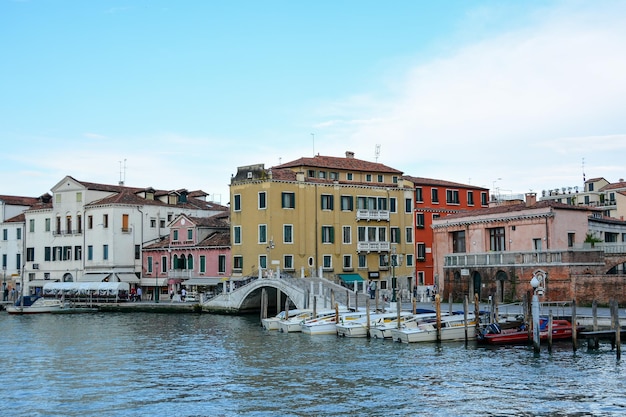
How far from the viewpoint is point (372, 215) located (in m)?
57.5

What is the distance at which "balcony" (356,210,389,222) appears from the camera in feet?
186

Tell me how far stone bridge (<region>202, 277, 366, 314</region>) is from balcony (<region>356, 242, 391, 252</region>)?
19.6 feet

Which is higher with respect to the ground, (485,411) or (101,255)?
(101,255)

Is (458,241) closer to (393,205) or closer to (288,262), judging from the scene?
(393,205)

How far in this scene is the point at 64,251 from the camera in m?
67.8

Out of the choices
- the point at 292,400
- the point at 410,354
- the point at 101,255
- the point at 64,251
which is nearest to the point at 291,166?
the point at 101,255

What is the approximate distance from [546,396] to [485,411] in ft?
8.11

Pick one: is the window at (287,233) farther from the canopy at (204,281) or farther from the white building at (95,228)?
the white building at (95,228)

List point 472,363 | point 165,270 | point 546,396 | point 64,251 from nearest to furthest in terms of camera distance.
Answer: point 546,396 < point 472,363 < point 165,270 < point 64,251

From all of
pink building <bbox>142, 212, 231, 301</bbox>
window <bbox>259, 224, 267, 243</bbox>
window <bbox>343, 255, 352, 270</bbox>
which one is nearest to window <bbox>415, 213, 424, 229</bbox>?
window <bbox>343, 255, 352, 270</bbox>

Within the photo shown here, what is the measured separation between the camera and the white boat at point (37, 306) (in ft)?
194

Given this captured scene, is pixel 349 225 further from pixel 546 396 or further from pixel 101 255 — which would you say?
pixel 546 396

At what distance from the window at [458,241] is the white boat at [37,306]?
29.6m

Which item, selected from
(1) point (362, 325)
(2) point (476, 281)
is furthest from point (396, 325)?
(2) point (476, 281)
